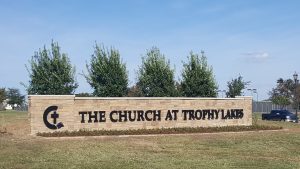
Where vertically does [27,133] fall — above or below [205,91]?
below

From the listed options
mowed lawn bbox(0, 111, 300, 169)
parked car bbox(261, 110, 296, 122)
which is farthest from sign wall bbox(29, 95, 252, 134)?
parked car bbox(261, 110, 296, 122)

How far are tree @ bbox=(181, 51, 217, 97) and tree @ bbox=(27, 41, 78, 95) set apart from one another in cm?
774

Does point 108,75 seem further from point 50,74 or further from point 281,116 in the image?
point 281,116

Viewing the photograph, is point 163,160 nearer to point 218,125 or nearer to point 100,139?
point 100,139

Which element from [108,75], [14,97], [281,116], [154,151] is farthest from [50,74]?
[14,97]

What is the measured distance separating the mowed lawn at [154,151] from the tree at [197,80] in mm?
6722

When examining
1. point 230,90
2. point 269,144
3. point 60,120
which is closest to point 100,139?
point 60,120

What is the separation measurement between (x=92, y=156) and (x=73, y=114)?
9.42 meters

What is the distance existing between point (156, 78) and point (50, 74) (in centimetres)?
657

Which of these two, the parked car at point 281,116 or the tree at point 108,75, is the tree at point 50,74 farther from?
the parked car at point 281,116

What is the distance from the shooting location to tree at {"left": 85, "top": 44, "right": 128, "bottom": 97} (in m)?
29.1

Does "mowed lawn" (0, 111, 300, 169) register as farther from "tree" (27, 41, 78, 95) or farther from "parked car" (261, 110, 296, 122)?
"parked car" (261, 110, 296, 122)

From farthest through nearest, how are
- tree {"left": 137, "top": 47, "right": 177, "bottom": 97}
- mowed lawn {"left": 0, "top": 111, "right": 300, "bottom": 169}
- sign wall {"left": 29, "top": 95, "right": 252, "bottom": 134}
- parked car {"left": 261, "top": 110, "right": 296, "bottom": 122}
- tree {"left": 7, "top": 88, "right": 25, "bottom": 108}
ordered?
tree {"left": 7, "top": 88, "right": 25, "bottom": 108} → parked car {"left": 261, "top": 110, "right": 296, "bottom": 122} → tree {"left": 137, "top": 47, "right": 177, "bottom": 97} → sign wall {"left": 29, "top": 95, "right": 252, "bottom": 134} → mowed lawn {"left": 0, "top": 111, "right": 300, "bottom": 169}

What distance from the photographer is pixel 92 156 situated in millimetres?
16344
